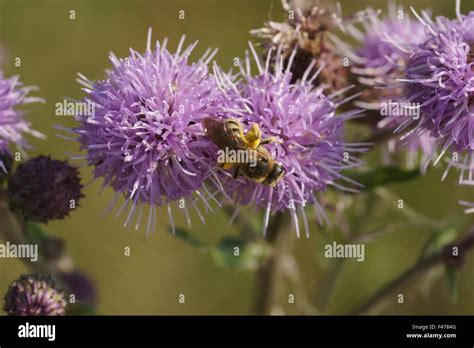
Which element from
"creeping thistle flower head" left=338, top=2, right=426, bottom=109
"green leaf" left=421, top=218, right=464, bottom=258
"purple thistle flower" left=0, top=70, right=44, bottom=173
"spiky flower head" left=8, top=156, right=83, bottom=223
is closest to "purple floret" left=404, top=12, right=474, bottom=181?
"creeping thistle flower head" left=338, top=2, right=426, bottom=109

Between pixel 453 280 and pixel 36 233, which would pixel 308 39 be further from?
pixel 36 233

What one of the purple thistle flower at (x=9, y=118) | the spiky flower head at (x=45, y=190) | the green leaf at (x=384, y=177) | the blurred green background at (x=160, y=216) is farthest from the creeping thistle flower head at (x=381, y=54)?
the blurred green background at (x=160, y=216)

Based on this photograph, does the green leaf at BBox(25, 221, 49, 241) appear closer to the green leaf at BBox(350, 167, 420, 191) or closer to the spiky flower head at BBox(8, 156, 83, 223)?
the spiky flower head at BBox(8, 156, 83, 223)

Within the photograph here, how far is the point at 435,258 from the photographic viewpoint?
479cm

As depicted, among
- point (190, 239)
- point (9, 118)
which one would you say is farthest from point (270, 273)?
point (9, 118)

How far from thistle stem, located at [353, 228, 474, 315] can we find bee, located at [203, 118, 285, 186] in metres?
1.61

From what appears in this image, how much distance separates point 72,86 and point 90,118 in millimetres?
5260

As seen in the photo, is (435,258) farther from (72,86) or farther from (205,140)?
(72,86)

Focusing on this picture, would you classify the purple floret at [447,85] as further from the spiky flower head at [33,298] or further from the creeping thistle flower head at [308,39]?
the spiky flower head at [33,298]

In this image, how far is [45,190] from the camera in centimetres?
418

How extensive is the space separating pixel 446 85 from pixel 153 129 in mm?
1649

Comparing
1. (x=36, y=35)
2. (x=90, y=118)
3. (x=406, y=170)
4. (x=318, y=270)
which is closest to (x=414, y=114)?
(x=406, y=170)

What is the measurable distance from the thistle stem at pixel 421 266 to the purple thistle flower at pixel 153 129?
1.84 metres

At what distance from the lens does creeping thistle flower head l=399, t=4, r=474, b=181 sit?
153 inches
